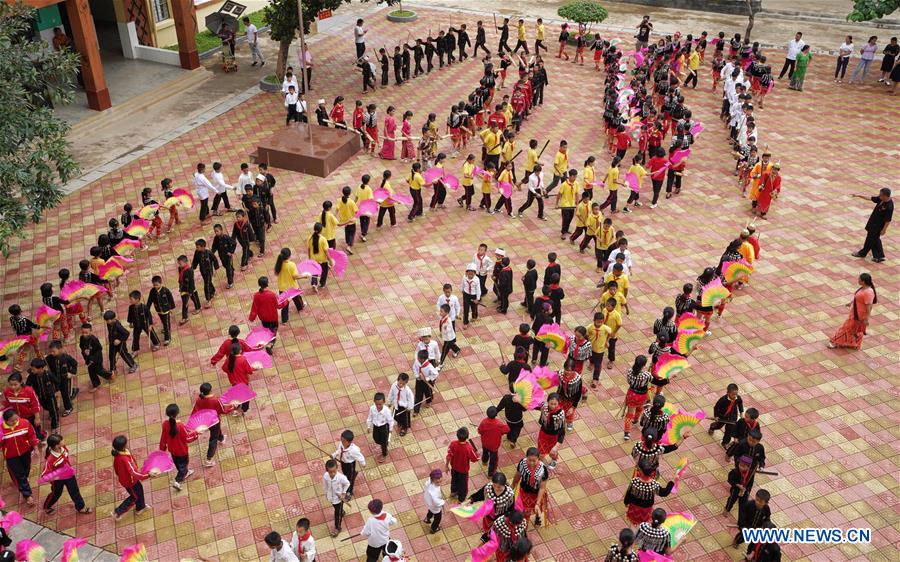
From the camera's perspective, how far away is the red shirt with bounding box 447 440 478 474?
8.30 m

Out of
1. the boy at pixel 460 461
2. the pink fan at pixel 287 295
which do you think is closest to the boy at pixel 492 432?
the boy at pixel 460 461

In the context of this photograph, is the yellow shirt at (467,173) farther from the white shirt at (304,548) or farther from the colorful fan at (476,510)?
→ the white shirt at (304,548)

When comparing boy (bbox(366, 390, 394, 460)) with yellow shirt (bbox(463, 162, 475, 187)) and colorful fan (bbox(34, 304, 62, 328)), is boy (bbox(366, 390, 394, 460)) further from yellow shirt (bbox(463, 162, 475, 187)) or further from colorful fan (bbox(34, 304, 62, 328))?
yellow shirt (bbox(463, 162, 475, 187))

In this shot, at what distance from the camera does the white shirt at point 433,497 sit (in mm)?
8078

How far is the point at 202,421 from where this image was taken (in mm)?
8555

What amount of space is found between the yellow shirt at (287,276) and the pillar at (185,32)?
1201 cm

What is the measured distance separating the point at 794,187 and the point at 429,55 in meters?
10.5

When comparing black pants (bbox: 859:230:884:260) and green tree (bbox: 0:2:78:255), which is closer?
green tree (bbox: 0:2:78:255)

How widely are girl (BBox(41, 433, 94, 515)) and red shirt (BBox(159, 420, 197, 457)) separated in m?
0.97

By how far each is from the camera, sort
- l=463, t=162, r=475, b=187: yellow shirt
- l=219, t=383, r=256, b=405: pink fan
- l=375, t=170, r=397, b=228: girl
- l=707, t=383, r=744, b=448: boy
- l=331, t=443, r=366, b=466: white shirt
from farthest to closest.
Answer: l=463, t=162, r=475, b=187: yellow shirt < l=375, t=170, r=397, b=228: girl < l=707, t=383, r=744, b=448: boy < l=219, t=383, r=256, b=405: pink fan < l=331, t=443, r=366, b=466: white shirt

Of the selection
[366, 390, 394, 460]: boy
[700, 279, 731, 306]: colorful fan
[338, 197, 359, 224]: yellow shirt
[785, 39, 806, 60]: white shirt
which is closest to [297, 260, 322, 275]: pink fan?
[338, 197, 359, 224]: yellow shirt

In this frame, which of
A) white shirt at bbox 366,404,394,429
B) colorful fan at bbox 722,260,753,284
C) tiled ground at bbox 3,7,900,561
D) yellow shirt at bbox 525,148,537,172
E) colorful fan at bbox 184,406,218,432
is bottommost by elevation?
tiled ground at bbox 3,7,900,561

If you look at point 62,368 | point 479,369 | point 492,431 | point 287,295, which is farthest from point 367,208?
point 492,431

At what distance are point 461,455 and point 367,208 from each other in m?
5.96
